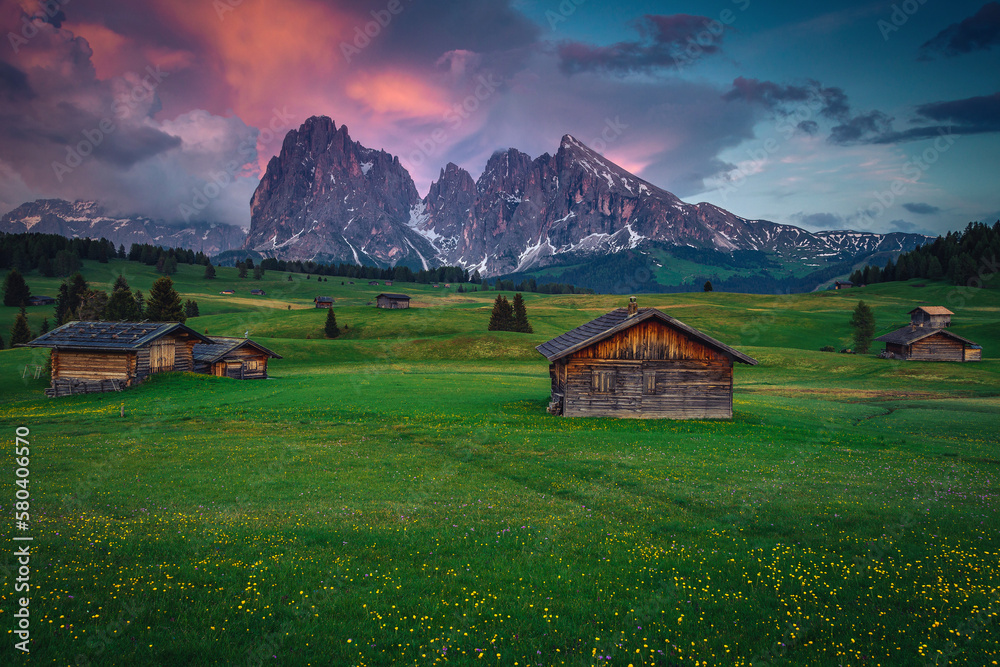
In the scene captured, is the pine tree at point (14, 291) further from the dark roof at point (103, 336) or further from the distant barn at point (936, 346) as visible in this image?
the distant barn at point (936, 346)

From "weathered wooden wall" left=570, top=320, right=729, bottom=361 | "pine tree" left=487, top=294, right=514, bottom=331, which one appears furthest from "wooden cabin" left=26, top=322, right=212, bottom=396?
"pine tree" left=487, top=294, right=514, bottom=331

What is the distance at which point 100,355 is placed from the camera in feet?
143

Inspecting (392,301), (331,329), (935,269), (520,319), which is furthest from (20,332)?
(935,269)

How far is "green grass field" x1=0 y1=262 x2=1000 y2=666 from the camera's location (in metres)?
7.29

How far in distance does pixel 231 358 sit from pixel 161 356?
9.76 metres

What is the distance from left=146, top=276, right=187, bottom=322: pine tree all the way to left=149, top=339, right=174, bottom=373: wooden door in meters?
29.4

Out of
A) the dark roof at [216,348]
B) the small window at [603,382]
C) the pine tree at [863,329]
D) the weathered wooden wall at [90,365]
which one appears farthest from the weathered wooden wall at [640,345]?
the pine tree at [863,329]

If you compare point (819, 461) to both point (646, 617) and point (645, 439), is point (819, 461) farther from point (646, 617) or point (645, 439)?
point (646, 617)

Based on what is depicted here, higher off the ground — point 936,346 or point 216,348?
point 936,346

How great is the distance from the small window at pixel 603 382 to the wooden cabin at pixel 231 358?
141ft

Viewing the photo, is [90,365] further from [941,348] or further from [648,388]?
[941,348]

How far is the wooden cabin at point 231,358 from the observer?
5453cm

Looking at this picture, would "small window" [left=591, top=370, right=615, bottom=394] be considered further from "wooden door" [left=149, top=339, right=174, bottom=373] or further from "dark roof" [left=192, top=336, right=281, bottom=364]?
"dark roof" [left=192, top=336, right=281, bottom=364]

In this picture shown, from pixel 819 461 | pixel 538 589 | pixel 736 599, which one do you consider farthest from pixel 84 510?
pixel 819 461
